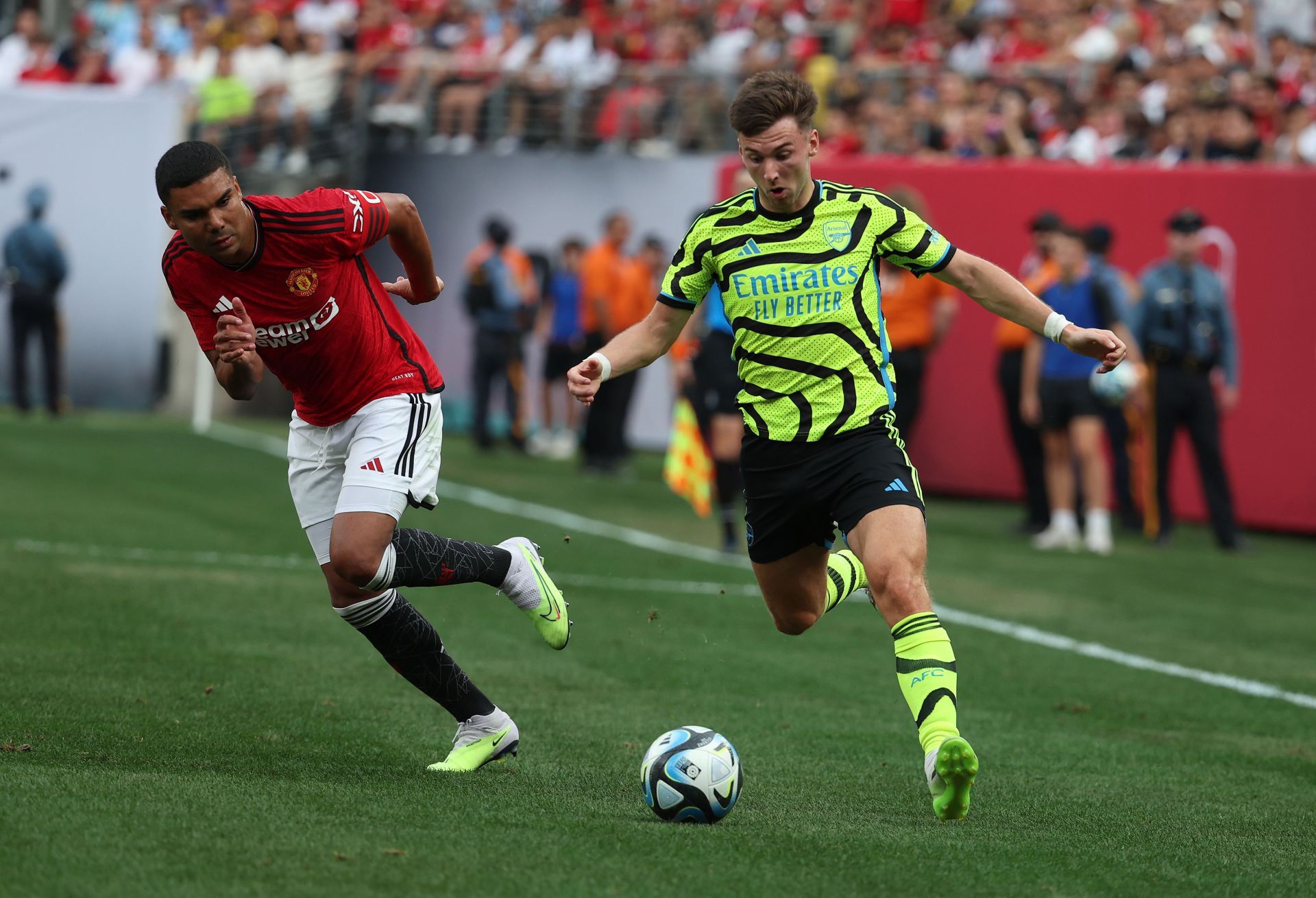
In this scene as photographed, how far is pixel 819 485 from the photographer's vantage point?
6.01 m

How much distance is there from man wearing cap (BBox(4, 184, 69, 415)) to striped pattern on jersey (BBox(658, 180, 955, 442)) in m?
16.4

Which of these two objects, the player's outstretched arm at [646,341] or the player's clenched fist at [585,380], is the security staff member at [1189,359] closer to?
the player's outstretched arm at [646,341]

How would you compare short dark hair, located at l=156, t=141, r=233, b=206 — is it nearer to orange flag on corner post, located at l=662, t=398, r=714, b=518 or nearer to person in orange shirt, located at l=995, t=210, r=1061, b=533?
orange flag on corner post, located at l=662, t=398, r=714, b=518

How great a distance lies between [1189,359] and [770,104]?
30.5 ft

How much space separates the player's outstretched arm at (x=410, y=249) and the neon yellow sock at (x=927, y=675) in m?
2.02

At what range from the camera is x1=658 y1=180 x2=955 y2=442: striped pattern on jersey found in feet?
19.6

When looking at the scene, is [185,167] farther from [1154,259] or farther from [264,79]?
→ [264,79]

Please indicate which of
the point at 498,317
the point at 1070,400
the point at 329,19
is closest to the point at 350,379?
the point at 1070,400

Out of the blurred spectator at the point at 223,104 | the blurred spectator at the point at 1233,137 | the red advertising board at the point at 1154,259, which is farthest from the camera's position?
the blurred spectator at the point at 223,104

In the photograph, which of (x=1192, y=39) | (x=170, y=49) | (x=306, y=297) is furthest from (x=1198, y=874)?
(x=170, y=49)

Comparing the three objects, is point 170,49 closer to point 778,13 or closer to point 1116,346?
point 778,13

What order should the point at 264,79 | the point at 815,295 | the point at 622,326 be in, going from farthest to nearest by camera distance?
1. the point at 264,79
2. the point at 622,326
3. the point at 815,295

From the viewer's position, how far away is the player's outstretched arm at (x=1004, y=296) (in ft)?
19.4

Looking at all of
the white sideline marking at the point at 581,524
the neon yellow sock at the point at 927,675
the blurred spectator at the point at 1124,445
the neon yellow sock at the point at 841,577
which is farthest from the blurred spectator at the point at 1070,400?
the neon yellow sock at the point at 927,675
